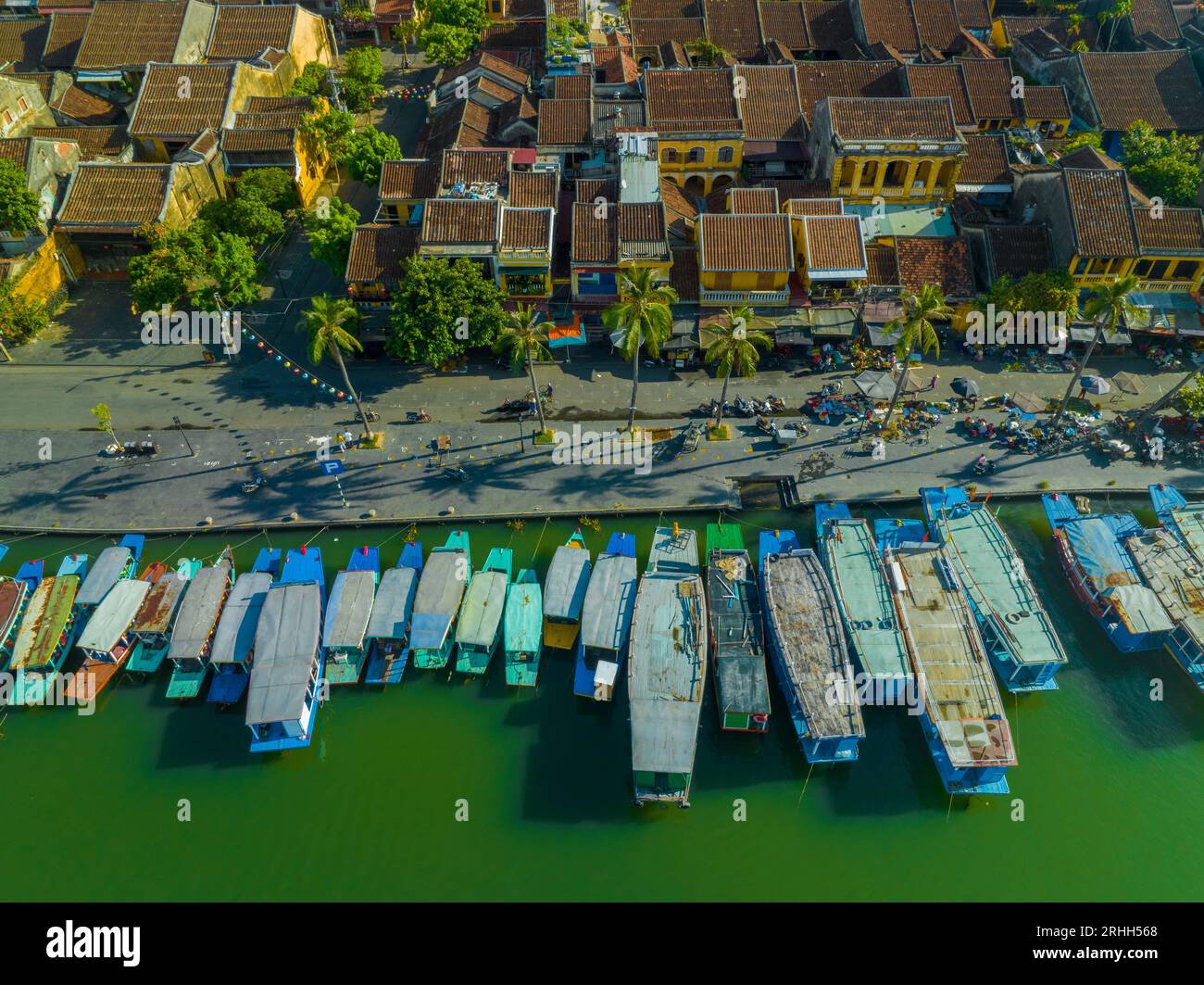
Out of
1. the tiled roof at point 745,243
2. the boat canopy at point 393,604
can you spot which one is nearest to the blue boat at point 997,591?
the tiled roof at point 745,243

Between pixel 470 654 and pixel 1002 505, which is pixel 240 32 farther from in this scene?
pixel 1002 505

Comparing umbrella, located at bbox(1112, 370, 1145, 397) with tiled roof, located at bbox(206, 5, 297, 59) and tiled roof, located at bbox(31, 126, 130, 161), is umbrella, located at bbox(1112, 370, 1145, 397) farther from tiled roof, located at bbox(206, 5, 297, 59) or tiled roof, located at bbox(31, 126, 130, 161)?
tiled roof, located at bbox(31, 126, 130, 161)

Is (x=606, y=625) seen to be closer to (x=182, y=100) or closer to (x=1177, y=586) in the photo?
(x=1177, y=586)

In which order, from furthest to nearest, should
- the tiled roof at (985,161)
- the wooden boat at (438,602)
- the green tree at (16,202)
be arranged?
the tiled roof at (985,161)
the green tree at (16,202)
the wooden boat at (438,602)

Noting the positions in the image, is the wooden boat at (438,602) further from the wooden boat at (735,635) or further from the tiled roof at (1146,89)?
the tiled roof at (1146,89)

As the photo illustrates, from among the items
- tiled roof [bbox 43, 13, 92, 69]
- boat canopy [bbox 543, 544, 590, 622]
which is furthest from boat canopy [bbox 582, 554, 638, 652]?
tiled roof [bbox 43, 13, 92, 69]

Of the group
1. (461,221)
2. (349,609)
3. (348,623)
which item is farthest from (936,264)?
(348,623)

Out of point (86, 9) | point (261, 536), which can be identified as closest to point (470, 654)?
point (261, 536)
